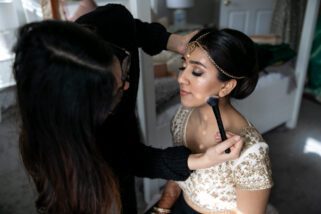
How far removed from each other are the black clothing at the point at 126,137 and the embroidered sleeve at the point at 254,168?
0.54 feet

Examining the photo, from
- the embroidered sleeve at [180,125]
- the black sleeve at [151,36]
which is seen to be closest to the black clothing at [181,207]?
the embroidered sleeve at [180,125]

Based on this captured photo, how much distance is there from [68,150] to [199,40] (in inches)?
18.5

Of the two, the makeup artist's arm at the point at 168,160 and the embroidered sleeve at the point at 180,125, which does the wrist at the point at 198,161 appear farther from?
the embroidered sleeve at the point at 180,125

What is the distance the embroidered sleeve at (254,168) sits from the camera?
0.80 metres

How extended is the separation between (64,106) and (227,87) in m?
0.50

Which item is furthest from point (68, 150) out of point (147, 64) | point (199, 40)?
point (147, 64)

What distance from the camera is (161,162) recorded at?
0.78m

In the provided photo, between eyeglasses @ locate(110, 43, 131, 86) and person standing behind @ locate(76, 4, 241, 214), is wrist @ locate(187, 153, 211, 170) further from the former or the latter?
eyeglasses @ locate(110, 43, 131, 86)

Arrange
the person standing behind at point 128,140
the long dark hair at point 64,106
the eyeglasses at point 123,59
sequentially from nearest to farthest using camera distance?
the long dark hair at point 64,106, the eyeglasses at point 123,59, the person standing behind at point 128,140

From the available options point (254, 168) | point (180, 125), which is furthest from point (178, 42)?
point (254, 168)

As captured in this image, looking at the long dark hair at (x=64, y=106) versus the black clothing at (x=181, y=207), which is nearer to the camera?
the long dark hair at (x=64, y=106)

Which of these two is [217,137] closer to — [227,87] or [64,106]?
[227,87]

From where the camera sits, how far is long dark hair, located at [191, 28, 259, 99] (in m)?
0.77

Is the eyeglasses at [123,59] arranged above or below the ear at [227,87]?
above
